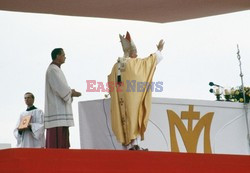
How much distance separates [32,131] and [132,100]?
1.42 meters

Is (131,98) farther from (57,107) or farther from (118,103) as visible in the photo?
(57,107)

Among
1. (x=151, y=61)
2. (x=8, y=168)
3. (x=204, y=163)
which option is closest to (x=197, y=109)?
(x=151, y=61)

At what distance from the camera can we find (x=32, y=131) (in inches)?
304

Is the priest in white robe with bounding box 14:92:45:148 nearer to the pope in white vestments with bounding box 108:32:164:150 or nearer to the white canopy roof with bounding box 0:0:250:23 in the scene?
the pope in white vestments with bounding box 108:32:164:150

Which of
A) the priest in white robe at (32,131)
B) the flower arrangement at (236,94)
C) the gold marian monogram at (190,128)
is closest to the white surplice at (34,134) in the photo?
the priest in white robe at (32,131)

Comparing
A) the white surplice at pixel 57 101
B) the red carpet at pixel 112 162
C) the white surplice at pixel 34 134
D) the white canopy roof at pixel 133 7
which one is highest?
the white canopy roof at pixel 133 7

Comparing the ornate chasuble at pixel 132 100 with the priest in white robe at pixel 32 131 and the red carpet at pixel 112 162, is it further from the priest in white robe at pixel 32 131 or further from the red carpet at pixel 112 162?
the red carpet at pixel 112 162

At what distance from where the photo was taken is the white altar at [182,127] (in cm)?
728

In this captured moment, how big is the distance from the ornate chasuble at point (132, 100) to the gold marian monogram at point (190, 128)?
64cm

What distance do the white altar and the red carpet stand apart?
2006mm

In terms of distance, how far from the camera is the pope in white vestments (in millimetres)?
6902

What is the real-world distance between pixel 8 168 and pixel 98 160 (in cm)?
67

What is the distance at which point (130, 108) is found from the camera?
6.94 metres

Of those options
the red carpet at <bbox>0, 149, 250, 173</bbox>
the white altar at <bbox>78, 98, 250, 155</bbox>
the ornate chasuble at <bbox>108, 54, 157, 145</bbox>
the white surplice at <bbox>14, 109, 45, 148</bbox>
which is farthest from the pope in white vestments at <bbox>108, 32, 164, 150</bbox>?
the red carpet at <bbox>0, 149, 250, 173</bbox>
